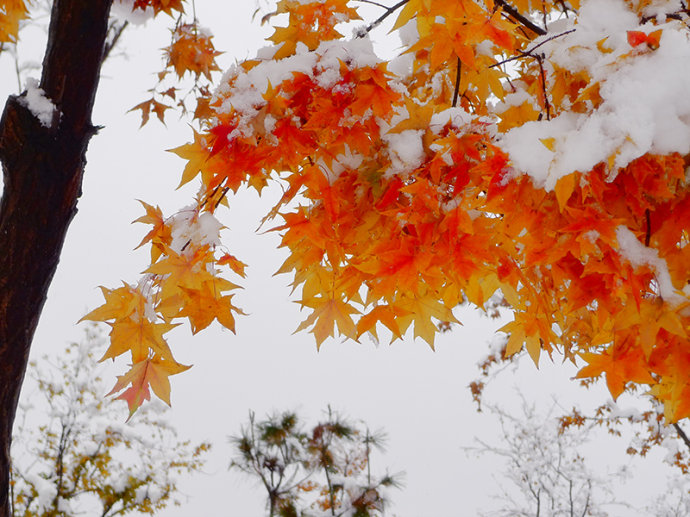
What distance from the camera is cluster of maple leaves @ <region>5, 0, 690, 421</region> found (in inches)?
33.4

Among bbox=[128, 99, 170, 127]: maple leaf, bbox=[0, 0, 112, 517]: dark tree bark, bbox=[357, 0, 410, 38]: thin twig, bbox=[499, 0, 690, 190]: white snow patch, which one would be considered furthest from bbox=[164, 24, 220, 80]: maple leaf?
bbox=[499, 0, 690, 190]: white snow patch

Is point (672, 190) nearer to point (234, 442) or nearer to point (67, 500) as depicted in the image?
point (234, 442)

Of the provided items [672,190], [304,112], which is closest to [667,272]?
[672,190]

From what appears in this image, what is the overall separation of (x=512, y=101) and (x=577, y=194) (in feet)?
2.50

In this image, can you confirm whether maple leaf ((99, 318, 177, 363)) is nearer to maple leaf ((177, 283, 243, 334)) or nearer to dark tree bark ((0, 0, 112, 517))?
maple leaf ((177, 283, 243, 334))

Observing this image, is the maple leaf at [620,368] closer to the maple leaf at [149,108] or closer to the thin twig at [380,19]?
the thin twig at [380,19]

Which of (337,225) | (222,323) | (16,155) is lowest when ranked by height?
(222,323)

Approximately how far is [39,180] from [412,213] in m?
1.08

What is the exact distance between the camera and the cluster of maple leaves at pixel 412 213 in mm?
850

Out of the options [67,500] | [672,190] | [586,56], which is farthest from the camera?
[67,500]

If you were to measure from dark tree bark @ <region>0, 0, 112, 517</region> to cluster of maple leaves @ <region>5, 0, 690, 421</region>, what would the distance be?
12.7 inches

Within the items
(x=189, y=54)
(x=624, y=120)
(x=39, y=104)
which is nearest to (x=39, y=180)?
(x=39, y=104)

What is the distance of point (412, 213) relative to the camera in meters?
1.02

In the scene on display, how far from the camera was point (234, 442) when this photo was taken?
186 inches
